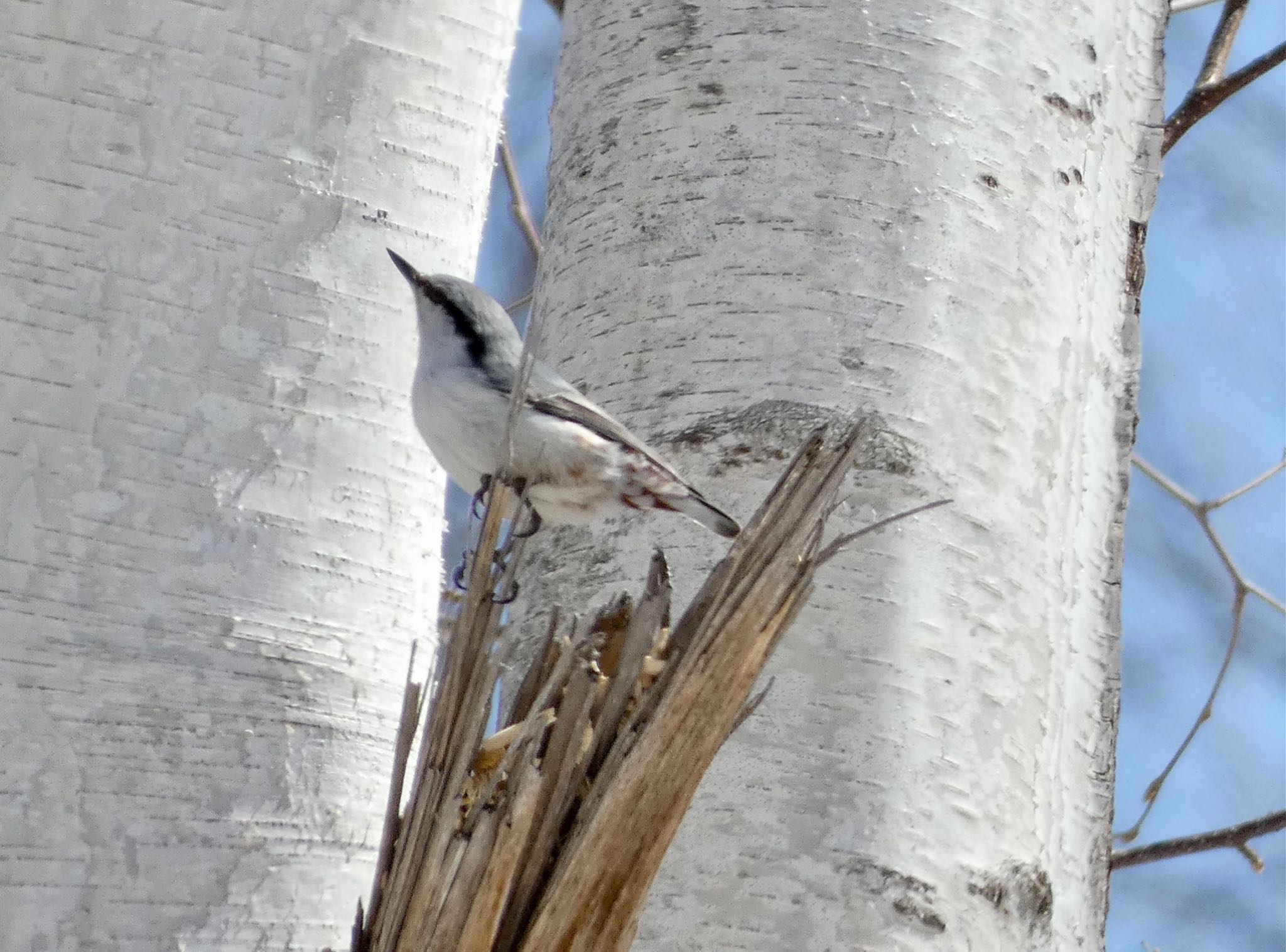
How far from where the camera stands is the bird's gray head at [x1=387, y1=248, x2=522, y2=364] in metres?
1.41

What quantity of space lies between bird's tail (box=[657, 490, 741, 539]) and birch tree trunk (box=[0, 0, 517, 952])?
25 cm

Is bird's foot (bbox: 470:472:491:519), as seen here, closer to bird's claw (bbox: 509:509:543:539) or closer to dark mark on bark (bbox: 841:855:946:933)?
bird's claw (bbox: 509:509:543:539)

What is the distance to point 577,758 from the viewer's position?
3.43 ft

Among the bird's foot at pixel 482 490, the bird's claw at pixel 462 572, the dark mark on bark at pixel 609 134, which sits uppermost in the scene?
the dark mark on bark at pixel 609 134

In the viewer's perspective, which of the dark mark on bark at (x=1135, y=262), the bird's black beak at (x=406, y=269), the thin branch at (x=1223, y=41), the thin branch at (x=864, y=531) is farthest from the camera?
the thin branch at (x=1223, y=41)

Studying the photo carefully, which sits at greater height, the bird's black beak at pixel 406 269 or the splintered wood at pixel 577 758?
the bird's black beak at pixel 406 269

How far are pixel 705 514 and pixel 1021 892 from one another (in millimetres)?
397

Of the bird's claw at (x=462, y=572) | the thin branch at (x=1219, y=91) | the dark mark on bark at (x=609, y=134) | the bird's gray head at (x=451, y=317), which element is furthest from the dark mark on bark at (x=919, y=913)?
the thin branch at (x=1219, y=91)

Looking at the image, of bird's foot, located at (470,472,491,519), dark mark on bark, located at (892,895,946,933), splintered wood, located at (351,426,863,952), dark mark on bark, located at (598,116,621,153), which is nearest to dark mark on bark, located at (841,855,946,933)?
dark mark on bark, located at (892,895,946,933)

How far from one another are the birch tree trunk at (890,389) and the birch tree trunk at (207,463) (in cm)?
19

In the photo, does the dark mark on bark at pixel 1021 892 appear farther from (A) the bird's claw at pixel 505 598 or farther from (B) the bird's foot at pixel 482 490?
(B) the bird's foot at pixel 482 490

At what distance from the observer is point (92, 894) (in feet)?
3.88

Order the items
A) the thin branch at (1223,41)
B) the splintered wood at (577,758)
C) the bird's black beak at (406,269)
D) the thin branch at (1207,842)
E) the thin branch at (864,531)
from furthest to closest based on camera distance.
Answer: the thin branch at (1223,41)
the thin branch at (1207,842)
the bird's black beak at (406,269)
the thin branch at (864,531)
the splintered wood at (577,758)

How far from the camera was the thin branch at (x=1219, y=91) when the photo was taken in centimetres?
204
